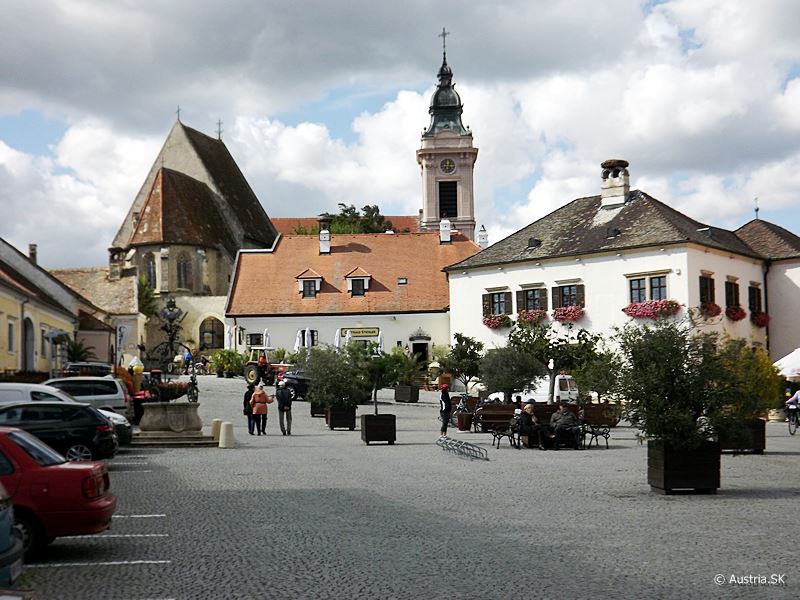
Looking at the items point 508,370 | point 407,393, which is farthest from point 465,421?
point 407,393

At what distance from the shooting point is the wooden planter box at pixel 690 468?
17594 mm

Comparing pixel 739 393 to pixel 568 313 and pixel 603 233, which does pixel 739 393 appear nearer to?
pixel 568 313

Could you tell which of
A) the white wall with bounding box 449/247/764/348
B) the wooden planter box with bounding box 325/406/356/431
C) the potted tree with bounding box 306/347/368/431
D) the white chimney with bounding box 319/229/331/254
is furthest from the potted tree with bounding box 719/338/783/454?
the white chimney with bounding box 319/229/331/254

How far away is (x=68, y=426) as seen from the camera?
22094mm

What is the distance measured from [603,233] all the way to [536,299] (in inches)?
200

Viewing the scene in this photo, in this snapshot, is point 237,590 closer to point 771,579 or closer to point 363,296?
point 771,579

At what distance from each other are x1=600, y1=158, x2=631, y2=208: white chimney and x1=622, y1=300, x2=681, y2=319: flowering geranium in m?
7.10

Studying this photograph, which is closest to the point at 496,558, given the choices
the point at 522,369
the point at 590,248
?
the point at 522,369

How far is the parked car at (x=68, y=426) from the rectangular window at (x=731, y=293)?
42.5 m

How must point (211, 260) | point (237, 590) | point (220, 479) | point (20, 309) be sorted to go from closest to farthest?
point (237, 590), point (220, 479), point (20, 309), point (211, 260)

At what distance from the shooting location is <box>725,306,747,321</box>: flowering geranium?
57.8 m

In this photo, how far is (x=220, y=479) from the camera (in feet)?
66.9

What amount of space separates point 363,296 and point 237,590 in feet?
206

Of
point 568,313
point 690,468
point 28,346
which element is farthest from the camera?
point 568,313
